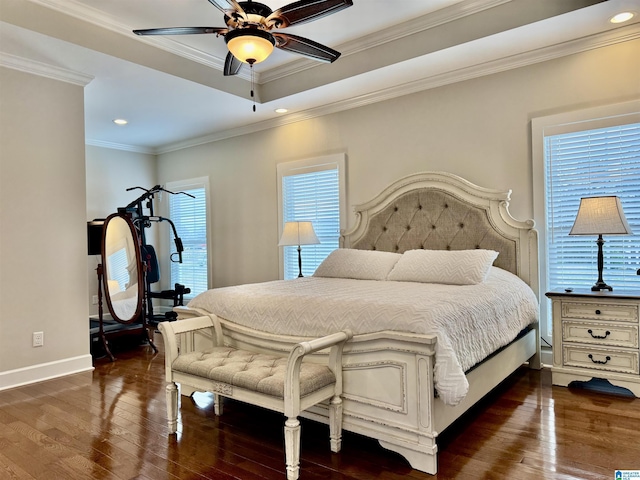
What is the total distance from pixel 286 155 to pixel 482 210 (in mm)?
2586

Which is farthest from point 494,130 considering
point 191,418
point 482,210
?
point 191,418

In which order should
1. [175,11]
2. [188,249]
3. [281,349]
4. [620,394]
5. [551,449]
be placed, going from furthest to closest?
[188,249], [175,11], [620,394], [281,349], [551,449]

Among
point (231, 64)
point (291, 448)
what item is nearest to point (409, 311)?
point (291, 448)

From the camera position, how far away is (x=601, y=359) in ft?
10.0

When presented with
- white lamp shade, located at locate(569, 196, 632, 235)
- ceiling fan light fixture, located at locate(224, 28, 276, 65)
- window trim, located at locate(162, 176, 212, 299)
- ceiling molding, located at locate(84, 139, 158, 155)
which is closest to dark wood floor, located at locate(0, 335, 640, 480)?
white lamp shade, located at locate(569, 196, 632, 235)

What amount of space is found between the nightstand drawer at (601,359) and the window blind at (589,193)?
1.97ft

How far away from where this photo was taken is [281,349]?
2576 mm

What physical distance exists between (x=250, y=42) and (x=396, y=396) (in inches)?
83.6

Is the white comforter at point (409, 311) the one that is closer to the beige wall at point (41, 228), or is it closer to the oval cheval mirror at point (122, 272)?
the beige wall at point (41, 228)

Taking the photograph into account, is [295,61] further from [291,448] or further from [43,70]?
[291,448]

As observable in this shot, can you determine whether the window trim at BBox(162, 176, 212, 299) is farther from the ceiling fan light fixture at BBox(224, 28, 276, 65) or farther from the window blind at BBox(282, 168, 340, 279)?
the ceiling fan light fixture at BBox(224, 28, 276, 65)

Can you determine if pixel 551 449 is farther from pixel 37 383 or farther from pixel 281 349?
pixel 37 383

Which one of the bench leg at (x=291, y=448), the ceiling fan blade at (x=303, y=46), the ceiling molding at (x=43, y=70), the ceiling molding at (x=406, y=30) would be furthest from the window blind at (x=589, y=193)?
the ceiling molding at (x=43, y=70)

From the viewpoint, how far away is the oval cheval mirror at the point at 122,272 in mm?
4534
